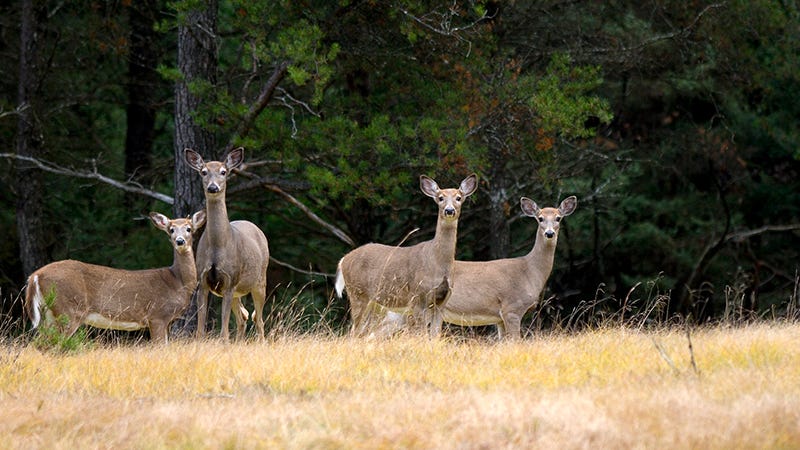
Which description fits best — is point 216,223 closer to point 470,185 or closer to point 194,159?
point 194,159

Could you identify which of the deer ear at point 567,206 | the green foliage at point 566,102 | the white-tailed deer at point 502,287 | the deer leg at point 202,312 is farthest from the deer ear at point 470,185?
the deer leg at point 202,312

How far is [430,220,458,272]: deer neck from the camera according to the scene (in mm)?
10930

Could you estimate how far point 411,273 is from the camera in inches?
439

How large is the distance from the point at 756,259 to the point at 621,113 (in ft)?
10.4

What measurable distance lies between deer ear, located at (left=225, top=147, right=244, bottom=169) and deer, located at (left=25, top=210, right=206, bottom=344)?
537 mm

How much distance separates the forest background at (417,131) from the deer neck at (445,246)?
3.34ft

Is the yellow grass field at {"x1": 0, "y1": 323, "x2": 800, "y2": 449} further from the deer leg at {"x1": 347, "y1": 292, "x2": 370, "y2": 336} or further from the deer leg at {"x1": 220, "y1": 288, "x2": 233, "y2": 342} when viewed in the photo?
the deer leg at {"x1": 347, "y1": 292, "x2": 370, "y2": 336}

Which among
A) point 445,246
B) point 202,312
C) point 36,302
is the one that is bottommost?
point 202,312

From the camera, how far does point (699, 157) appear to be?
1981 centimetres

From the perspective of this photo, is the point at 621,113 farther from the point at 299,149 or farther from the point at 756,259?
the point at 299,149

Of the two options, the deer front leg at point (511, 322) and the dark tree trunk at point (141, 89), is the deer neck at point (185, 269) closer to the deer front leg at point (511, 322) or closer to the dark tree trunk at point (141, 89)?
the deer front leg at point (511, 322)

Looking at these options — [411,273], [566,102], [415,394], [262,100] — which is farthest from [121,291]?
[415,394]

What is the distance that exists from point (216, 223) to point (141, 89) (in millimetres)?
7996

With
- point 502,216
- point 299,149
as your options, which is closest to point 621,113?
point 502,216
